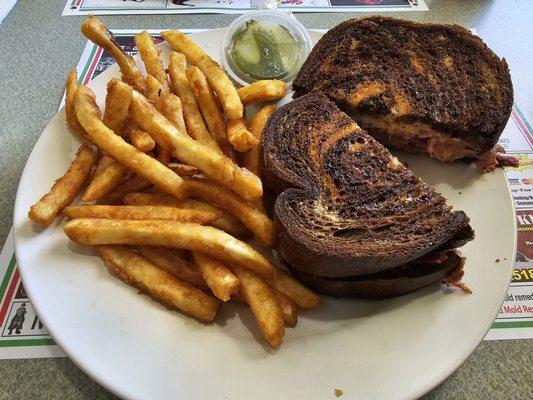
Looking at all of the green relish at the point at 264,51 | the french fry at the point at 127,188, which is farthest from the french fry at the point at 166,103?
the green relish at the point at 264,51

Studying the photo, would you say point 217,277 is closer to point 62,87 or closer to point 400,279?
point 400,279

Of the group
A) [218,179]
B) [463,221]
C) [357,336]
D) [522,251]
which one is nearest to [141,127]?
[218,179]

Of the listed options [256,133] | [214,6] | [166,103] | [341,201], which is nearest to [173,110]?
[166,103]

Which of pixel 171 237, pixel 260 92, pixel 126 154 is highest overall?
pixel 260 92

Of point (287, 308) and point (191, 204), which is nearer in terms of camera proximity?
point (287, 308)

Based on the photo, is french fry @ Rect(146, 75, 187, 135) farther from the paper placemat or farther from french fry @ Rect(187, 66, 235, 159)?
the paper placemat

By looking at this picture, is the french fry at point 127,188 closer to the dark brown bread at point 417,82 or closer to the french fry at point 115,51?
the french fry at point 115,51

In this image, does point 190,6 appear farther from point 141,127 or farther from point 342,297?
point 342,297
